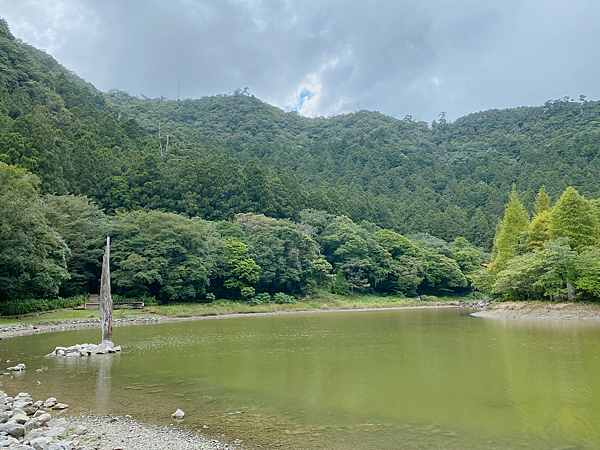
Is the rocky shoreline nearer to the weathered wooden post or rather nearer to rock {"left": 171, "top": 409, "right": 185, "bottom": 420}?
rock {"left": 171, "top": 409, "right": 185, "bottom": 420}

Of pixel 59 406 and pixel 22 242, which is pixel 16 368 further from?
pixel 22 242

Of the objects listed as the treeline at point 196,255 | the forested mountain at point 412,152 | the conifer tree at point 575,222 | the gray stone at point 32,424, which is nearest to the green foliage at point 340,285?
the treeline at point 196,255

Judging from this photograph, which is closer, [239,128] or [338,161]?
[338,161]

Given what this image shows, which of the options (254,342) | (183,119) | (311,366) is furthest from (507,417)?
(183,119)

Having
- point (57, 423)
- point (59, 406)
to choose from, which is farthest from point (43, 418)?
point (59, 406)

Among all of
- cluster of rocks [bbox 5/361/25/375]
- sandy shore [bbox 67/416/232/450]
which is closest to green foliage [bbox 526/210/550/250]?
sandy shore [bbox 67/416/232/450]

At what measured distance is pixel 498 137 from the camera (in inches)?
4161

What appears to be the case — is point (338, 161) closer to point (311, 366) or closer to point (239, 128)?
point (239, 128)

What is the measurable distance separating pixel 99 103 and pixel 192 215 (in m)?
40.5

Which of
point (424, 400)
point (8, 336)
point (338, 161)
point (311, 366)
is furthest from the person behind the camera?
point (338, 161)

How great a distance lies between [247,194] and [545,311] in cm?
4334

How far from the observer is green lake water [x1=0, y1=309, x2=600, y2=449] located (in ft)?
24.2

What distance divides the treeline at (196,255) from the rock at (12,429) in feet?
62.9

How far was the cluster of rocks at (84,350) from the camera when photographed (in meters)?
16.3
